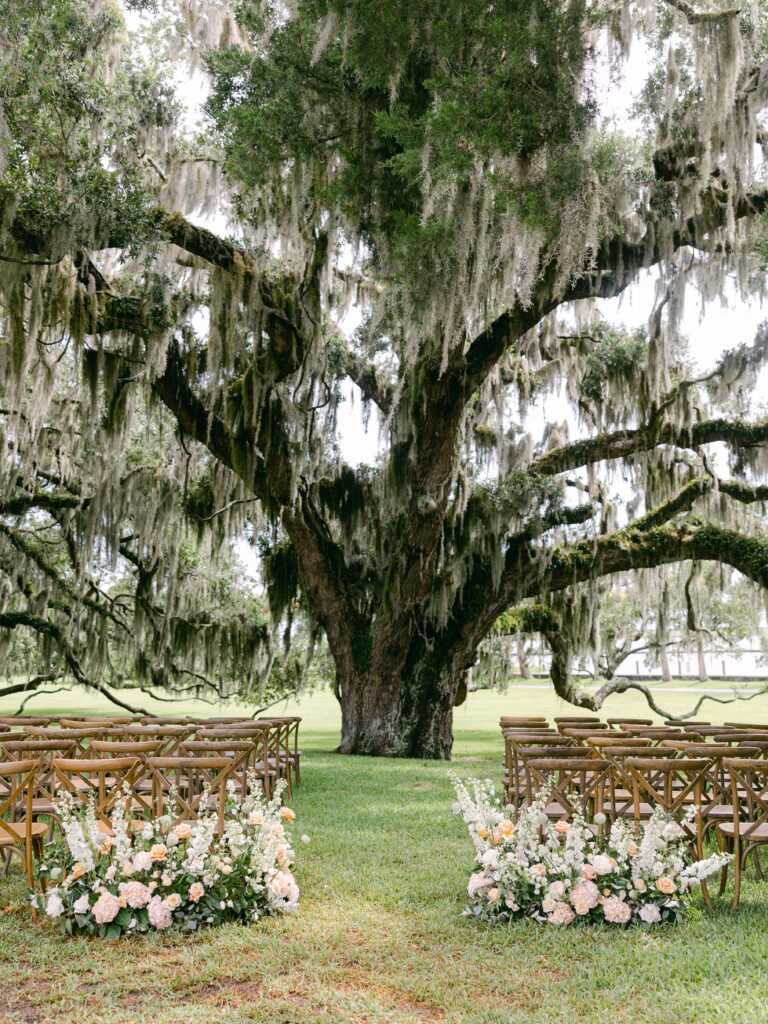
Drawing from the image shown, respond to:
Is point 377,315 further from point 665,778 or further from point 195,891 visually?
point 195,891

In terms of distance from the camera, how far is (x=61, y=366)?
1291cm

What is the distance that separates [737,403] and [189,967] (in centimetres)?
1089

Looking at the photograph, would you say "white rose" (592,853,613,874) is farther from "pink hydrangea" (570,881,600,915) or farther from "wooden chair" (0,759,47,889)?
"wooden chair" (0,759,47,889)

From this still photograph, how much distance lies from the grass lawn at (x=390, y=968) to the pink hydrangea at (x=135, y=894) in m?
0.15

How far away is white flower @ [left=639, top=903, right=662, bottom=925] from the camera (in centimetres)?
391

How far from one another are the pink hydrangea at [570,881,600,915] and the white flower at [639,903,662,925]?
0.21 metres

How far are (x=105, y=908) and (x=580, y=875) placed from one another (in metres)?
2.15

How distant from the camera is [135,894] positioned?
3801 mm

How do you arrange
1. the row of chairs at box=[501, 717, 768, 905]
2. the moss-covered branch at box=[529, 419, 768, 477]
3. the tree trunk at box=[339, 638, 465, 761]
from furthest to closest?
the tree trunk at box=[339, 638, 465, 761], the moss-covered branch at box=[529, 419, 768, 477], the row of chairs at box=[501, 717, 768, 905]

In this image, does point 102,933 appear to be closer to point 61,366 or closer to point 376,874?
point 376,874

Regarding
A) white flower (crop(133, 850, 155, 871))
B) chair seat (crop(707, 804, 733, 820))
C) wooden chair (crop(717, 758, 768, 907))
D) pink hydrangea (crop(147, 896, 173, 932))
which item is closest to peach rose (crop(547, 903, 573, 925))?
wooden chair (crop(717, 758, 768, 907))

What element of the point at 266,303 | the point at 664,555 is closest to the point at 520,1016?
the point at 266,303

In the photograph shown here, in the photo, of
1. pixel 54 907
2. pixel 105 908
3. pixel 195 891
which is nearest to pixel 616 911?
pixel 195 891

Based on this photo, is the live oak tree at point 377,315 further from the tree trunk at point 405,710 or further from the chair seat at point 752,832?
the chair seat at point 752,832
